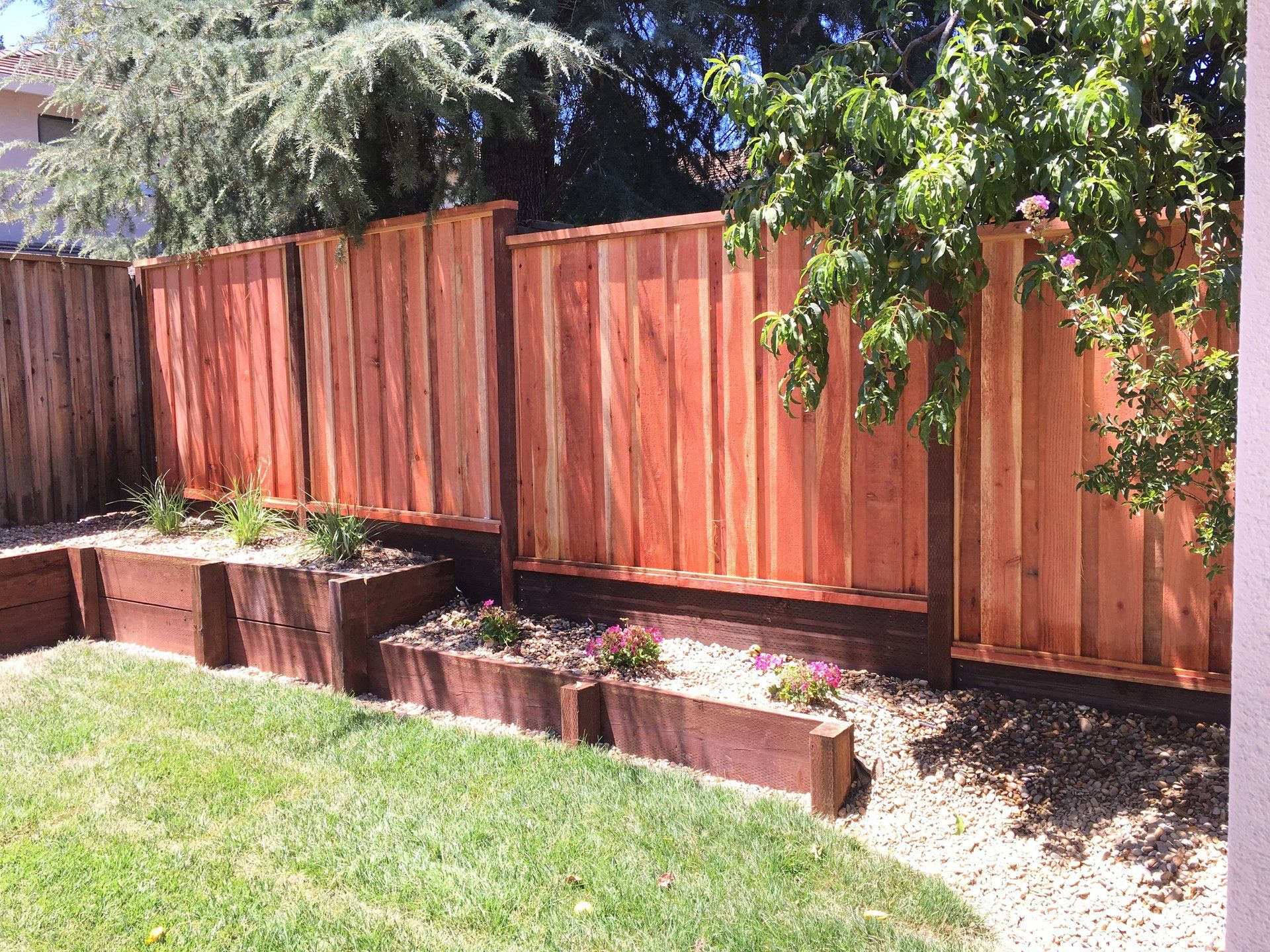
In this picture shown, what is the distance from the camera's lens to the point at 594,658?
4387 mm

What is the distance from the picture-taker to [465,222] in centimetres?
522

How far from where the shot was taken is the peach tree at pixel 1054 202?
2.79m

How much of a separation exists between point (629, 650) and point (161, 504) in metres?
4.15

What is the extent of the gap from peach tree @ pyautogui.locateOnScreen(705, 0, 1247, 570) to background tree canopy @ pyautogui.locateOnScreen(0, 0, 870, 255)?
6.79 ft

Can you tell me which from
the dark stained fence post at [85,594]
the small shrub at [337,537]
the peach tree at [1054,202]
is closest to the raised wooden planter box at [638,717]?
the small shrub at [337,537]

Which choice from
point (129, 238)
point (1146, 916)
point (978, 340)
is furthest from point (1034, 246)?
point (129, 238)

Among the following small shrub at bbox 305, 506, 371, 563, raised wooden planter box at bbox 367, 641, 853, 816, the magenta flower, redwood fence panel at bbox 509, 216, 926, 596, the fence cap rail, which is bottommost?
raised wooden planter box at bbox 367, 641, 853, 816

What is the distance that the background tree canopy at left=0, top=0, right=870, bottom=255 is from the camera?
16.9ft

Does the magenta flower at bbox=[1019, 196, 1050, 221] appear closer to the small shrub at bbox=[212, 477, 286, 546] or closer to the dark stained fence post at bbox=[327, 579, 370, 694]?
the dark stained fence post at bbox=[327, 579, 370, 694]

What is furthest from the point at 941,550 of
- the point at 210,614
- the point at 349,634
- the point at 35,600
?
the point at 35,600

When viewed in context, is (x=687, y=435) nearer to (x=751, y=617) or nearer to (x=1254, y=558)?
(x=751, y=617)

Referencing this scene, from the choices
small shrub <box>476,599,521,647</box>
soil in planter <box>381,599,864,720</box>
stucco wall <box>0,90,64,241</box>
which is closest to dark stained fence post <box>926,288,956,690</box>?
soil in planter <box>381,599,864,720</box>

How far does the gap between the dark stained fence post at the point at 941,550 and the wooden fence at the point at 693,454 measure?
10mm

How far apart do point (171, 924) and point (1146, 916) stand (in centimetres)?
264
